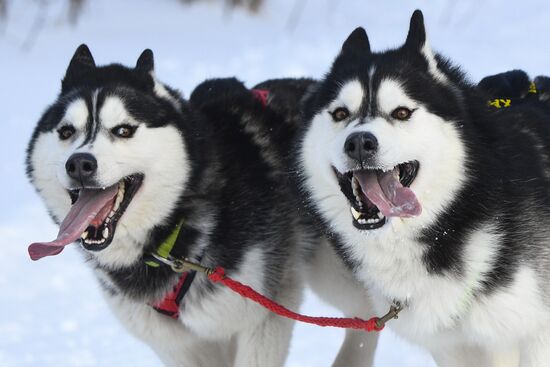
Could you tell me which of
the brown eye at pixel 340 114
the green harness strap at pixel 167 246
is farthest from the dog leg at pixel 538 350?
the green harness strap at pixel 167 246

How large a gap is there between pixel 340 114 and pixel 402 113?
23 cm

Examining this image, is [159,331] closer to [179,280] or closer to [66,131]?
[179,280]

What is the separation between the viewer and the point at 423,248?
2.48 meters

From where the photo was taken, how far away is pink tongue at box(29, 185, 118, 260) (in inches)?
98.7

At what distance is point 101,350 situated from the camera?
395 centimetres

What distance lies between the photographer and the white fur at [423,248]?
2.36 m

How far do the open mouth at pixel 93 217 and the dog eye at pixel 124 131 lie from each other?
0.51 feet

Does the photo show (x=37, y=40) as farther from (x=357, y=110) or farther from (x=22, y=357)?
(x=357, y=110)

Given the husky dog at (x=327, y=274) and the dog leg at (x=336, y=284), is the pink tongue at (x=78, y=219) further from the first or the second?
the dog leg at (x=336, y=284)

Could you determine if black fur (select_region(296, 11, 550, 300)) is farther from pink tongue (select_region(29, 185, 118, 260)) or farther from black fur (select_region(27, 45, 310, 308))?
pink tongue (select_region(29, 185, 118, 260))

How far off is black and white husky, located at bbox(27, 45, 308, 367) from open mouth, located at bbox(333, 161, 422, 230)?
0.66 metres

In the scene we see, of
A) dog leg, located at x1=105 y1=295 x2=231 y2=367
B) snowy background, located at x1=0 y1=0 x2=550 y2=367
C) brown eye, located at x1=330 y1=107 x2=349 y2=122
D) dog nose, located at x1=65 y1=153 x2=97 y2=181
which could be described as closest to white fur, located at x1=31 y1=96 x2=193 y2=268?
dog nose, located at x1=65 y1=153 x2=97 y2=181

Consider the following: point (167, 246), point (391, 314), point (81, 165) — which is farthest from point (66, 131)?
point (391, 314)

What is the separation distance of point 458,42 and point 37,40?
17.4 feet
